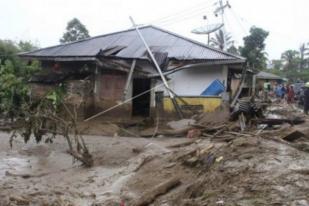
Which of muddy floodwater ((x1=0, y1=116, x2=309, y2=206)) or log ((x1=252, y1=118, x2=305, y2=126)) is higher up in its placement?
log ((x1=252, y1=118, x2=305, y2=126))

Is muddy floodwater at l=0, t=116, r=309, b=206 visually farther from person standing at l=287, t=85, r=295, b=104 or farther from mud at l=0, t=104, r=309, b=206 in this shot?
person standing at l=287, t=85, r=295, b=104

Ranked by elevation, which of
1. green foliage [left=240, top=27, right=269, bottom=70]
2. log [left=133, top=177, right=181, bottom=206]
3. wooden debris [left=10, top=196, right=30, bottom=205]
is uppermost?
green foliage [left=240, top=27, right=269, bottom=70]

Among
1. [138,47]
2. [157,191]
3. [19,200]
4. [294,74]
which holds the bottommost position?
[19,200]

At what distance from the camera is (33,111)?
10.4 m

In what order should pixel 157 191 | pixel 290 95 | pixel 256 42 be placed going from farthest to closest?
pixel 256 42, pixel 290 95, pixel 157 191

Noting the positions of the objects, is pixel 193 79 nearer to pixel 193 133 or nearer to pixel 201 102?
pixel 201 102

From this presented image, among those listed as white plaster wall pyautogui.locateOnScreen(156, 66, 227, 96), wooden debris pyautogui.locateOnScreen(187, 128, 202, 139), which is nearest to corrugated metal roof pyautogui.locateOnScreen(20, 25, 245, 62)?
white plaster wall pyautogui.locateOnScreen(156, 66, 227, 96)

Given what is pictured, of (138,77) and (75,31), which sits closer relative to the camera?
(138,77)

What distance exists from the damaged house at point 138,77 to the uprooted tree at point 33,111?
0.81 m

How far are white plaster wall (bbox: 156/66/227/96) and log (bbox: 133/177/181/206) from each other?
1005 cm

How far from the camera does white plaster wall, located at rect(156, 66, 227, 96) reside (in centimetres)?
1686

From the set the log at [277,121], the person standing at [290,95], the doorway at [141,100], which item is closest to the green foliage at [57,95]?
the doorway at [141,100]

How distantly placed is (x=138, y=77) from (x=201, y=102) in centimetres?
289

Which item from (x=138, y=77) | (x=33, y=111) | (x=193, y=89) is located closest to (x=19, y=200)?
(x=33, y=111)
